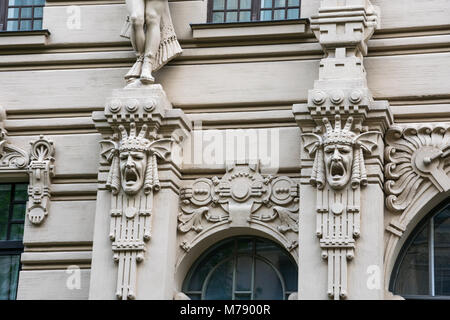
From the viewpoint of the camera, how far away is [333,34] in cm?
2158

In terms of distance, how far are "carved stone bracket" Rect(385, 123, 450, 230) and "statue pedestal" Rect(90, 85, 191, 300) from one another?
3.16 metres

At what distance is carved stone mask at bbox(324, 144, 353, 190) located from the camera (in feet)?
68.2

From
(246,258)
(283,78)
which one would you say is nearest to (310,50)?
(283,78)

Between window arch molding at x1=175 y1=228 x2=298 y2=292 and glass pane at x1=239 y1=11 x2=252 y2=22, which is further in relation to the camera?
glass pane at x1=239 y1=11 x2=252 y2=22

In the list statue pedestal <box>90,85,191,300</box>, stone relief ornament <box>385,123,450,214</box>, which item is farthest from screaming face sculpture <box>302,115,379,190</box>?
statue pedestal <box>90,85,191,300</box>

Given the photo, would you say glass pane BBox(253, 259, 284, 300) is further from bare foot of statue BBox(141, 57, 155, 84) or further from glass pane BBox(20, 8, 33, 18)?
glass pane BBox(20, 8, 33, 18)

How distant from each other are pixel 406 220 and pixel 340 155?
1.36 meters

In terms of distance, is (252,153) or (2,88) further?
(2,88)

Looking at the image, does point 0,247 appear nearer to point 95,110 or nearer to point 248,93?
point 95,110

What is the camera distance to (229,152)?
22047 mm

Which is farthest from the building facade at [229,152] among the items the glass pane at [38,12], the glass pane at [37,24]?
the glass pane at [38,12]

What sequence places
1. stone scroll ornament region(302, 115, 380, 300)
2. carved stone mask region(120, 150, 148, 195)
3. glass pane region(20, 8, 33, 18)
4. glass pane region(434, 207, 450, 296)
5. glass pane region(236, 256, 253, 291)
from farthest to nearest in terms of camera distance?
glass pane region(20, 8, 33, 18), glass pane region(236, 256, 253, 291), carved stone mask region(120, 150, 148, 195), glass pane region(434, 207, 450, 296), stone scroll ornament region(302, 115, 380, 300)
